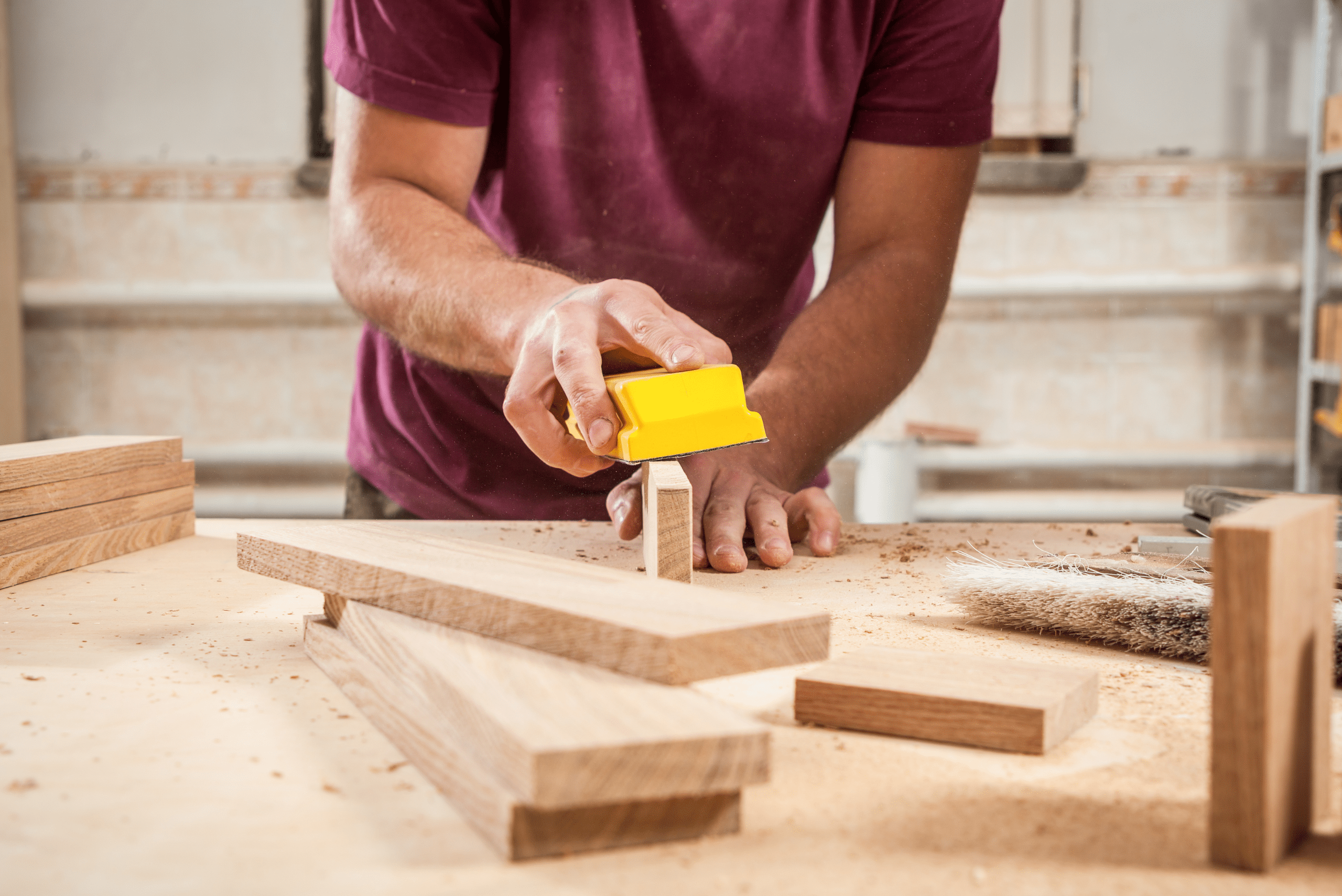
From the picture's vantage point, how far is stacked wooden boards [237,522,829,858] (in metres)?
0.42

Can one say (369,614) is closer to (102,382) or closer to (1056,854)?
(1056,854)

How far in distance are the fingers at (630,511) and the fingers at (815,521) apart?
0.16 m

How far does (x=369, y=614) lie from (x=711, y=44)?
0.91 meters

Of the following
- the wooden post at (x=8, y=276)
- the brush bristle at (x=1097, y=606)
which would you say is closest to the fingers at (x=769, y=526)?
the brush bristle at (x=1097, y=606)

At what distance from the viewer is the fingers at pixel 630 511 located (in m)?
1.06

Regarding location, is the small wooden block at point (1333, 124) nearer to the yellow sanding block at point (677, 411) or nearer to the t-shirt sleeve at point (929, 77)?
the t-shirt sleeve at point (929, 77)

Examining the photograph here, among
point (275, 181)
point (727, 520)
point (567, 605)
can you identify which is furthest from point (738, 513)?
point (275, 181)

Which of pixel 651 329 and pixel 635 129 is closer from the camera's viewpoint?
pixel 651 329

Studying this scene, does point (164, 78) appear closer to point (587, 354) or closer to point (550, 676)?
point (587, 354)

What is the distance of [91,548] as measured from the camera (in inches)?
40.2

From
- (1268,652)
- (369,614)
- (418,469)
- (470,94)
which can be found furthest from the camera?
(418,469)

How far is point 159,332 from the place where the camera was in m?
2.65

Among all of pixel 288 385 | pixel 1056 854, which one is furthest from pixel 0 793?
pixel 288 385

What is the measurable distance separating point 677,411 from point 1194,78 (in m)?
2.30
